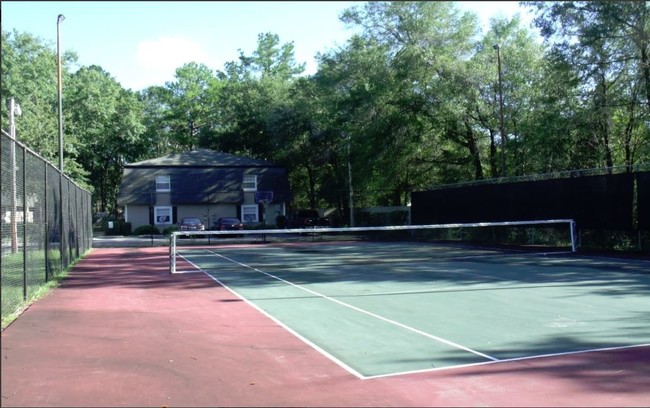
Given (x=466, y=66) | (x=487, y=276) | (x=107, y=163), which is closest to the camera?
(x=487, y=276)

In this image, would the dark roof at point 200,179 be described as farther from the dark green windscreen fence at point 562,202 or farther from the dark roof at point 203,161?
the dark green windscreen fence at point 562,202

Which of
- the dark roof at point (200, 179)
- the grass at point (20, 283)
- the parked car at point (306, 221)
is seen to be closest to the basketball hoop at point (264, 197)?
the dark roof at point (200, 179)

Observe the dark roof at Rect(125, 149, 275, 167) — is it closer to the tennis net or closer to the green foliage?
the green foliage

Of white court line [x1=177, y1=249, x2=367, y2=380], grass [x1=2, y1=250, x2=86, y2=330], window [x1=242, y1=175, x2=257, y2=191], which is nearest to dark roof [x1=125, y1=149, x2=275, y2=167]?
window [x1=242, y1=175, x2=257, y2=191]

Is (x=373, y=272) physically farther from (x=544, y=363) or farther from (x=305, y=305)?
(x=544, y=363)

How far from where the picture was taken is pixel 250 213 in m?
→ 55.1

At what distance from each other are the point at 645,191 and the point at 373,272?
1230cm

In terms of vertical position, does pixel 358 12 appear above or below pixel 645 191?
above

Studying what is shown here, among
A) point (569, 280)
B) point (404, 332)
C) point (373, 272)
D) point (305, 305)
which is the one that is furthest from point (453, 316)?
point (373, 272)

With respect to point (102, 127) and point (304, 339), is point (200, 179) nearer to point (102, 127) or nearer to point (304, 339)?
point (102, 127)

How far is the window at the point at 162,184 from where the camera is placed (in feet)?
176

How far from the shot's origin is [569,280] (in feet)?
51.6

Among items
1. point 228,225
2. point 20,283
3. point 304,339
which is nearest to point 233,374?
point 304,339

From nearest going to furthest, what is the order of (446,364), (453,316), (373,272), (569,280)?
1. (446,364)
2. (453,316)
3. (569,280)
4. (373,272)
